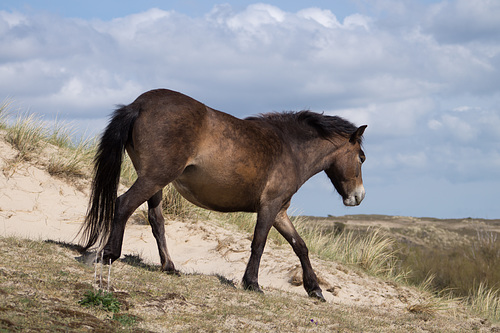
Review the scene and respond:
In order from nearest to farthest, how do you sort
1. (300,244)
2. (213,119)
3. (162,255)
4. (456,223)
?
(213,119) < (162,255) < (300,244) < (456,223)

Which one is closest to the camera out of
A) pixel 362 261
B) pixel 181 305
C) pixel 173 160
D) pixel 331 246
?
pixel 181 305

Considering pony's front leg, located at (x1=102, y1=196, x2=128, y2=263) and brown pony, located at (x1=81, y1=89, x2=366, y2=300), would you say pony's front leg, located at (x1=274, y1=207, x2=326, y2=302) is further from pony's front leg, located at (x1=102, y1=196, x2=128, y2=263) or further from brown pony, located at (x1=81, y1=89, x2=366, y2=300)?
pony's front leg, located at (x1=102, y1=196, x2=128, y2=263)

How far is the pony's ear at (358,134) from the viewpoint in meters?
8.54

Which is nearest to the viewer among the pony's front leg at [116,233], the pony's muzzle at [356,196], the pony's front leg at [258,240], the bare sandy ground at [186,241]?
the pony's front leg at [116,233]

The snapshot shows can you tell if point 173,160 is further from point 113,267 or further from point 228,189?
point 113,267

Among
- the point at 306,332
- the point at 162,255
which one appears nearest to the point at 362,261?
the point at 162,255

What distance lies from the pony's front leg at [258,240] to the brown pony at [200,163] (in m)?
0.01

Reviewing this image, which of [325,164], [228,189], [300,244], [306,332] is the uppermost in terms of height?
[325,164]

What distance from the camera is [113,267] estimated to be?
7398 mm

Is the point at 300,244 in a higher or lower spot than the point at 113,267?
higher

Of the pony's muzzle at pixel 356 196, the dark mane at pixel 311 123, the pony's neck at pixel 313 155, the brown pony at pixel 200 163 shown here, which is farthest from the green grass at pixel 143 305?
the dark mane at pixel 311 123

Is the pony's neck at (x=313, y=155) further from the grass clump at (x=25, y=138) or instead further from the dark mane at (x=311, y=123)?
the grass clump at (x=25, y=138)

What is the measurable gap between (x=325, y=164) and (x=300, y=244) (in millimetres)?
1312

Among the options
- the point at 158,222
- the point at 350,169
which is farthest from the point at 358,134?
the point at 158,222
